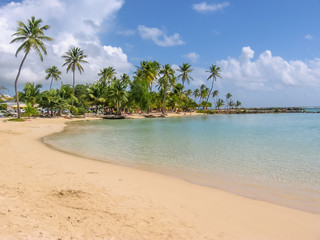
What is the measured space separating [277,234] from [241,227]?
0.56m

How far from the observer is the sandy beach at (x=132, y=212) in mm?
3428

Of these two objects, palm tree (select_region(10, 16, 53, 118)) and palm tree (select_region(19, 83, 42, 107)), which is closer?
palm tree (select_region(10, 16, 53, 118))

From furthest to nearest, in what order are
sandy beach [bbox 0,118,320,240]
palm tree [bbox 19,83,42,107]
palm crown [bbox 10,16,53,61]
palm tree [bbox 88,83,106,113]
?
palm tree [bbox 88,83,106,113] → palm tree [bbox 19,83,42,107] → palm crown [bbox 10,16,53,61] → sandy beach [bbox 0,118,320,240]

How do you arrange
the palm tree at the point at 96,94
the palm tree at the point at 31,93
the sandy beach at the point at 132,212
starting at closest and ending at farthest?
the sandy beach at the point at 132,212 < the palm tree at the point at 31,93 < the palm tree at the point at 96,94

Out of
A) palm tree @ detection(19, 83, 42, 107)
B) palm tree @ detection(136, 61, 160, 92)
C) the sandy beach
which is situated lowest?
the sandy beach

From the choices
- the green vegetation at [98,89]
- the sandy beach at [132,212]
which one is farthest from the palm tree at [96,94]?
the sandy beach at [132,212]

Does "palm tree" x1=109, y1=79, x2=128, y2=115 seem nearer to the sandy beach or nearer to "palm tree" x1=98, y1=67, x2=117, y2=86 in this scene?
"palm tree" x1=98, y1=67, x2=117, y2=86

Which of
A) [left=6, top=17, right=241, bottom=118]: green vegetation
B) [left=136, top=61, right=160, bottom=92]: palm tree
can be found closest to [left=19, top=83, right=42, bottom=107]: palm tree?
[left=6, top=17, right=241, bottom=118]: green vegetation

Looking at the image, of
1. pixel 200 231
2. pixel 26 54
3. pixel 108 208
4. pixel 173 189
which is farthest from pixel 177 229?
pixel 26 54

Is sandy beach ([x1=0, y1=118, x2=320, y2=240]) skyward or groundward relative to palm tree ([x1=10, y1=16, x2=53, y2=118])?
groundward

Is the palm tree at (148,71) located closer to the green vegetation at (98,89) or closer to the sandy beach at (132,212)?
the green vegetation at (98,89)

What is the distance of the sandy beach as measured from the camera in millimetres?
3428

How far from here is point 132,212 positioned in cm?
425

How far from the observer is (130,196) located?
17.1 feet
